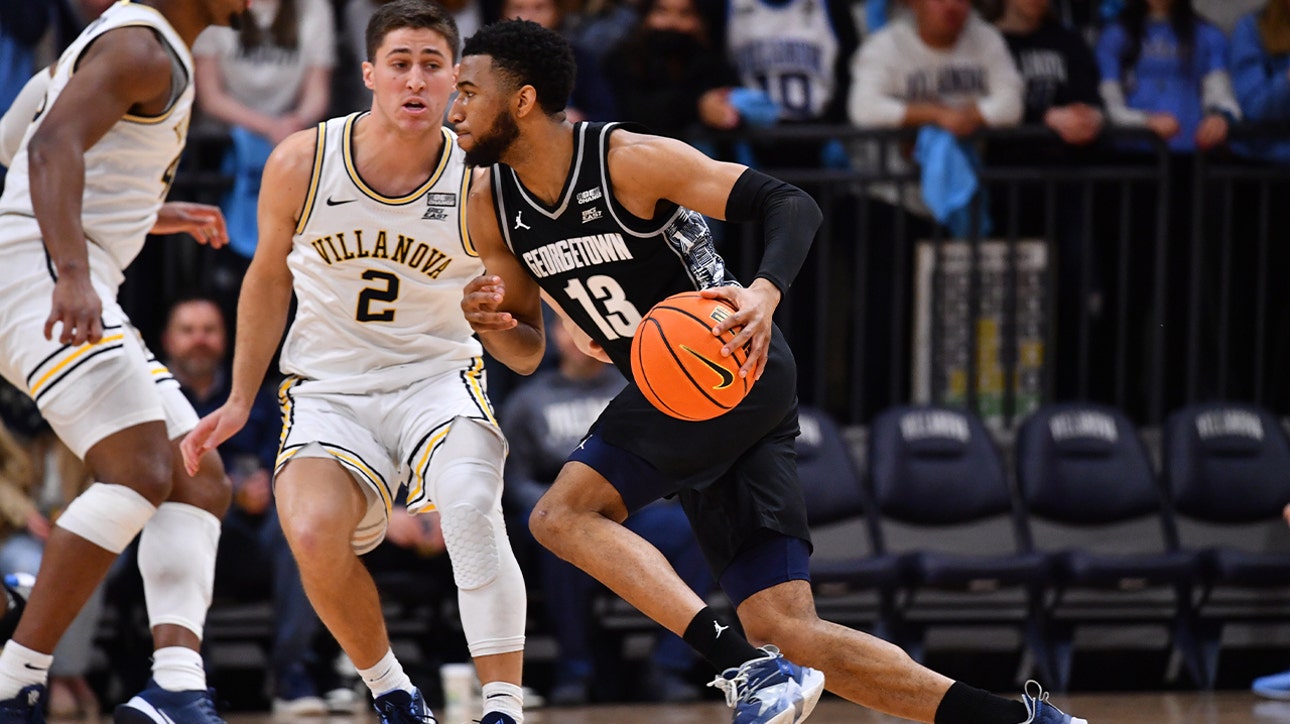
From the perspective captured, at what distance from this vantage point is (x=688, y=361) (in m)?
4.03

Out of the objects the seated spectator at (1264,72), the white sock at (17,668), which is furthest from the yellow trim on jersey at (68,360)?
the seated spectator at (1264,72)

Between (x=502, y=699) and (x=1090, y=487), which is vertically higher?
(x=502, y=699)

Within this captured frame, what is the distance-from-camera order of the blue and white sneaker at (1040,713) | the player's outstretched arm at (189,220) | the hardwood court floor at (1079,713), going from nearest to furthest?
the blue and white sneaker at (1040,713) < the player's outstretched arm at (189,220) < the hardwood court floor at (1079,713)

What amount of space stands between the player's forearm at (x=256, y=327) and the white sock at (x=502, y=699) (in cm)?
114

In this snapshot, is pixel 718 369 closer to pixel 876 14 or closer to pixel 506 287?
pixel 506 287

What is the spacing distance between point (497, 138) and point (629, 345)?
0.68 meters

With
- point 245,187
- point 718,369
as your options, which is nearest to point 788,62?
point 245,187

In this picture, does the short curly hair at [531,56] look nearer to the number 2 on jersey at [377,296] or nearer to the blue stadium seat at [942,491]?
the number 2 on jersey at [377,296]

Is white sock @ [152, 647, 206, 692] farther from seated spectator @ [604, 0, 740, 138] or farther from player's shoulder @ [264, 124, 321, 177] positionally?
seated spectator @ [604, 0, 740, 138]

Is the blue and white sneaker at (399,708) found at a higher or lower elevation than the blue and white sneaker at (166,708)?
lower

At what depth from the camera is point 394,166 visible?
4.96 metres

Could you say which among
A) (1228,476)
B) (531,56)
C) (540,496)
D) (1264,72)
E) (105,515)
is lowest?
(1228,476)

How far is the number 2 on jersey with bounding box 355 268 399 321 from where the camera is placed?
493 cm

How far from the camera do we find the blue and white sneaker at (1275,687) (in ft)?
23.6
